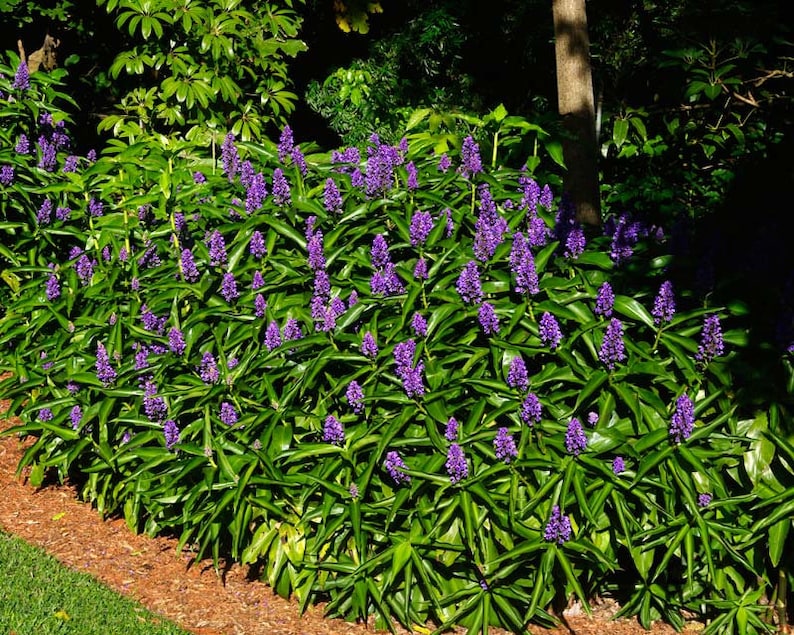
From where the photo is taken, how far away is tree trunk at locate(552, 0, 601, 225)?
577cm

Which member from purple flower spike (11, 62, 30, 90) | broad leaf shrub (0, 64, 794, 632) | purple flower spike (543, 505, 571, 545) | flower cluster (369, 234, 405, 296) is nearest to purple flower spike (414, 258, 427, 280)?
broad leaf shrub (0, 64, 794, 632)

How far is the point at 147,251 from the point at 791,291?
2.95m

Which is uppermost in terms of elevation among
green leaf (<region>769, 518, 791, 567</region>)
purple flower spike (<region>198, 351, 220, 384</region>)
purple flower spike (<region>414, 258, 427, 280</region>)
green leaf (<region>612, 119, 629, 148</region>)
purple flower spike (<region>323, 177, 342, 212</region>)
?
purple flower spike (<region>323, 177, 342, 212</region>)

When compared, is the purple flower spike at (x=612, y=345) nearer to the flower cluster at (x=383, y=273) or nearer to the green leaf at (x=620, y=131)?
the flower cluster at (x=383, y=273)

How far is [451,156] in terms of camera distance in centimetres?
547

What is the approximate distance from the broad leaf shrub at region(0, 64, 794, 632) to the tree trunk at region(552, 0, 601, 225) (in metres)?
0.90

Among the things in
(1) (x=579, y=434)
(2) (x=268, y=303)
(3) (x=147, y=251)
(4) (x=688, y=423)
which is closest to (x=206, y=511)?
(2) (x=268, y=303)

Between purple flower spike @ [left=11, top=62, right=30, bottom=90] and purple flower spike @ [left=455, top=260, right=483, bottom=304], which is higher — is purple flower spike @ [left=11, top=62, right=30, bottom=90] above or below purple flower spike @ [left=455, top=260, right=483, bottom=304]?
above

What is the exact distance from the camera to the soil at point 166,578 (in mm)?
4465

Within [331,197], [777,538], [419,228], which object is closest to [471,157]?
[419,228]

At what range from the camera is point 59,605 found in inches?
175

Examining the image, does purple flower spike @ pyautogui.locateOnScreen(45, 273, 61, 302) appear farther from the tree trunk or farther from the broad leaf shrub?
the tree trunk

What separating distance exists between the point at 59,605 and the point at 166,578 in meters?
0.55

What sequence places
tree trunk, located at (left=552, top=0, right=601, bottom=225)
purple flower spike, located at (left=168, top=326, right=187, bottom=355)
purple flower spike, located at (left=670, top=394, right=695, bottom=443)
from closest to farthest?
purple flower spike, located at (left=670, top=394, right=695, bottom=443) → purple flower spike, located at (left=168, top=326, right=187, bottom=355) → tree trunk, located at (left=552, top=0, right=601, bottom=225)
